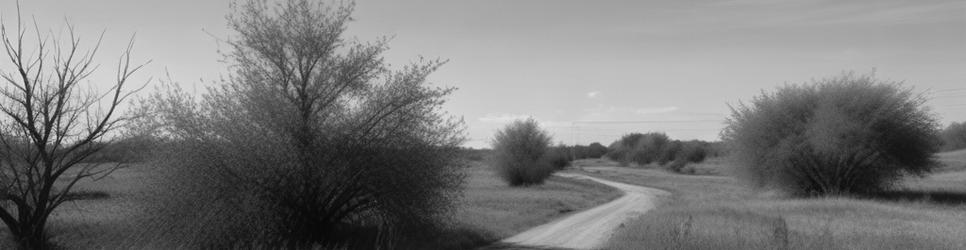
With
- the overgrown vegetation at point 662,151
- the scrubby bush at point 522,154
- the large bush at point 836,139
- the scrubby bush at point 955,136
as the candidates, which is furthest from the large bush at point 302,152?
the scrubby bush at point 955,136

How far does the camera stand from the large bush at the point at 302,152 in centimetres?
1648

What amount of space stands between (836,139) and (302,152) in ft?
110

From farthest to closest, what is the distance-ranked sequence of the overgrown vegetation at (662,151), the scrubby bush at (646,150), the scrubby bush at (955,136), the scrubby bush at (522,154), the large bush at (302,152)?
1. the scrubby bush at (646,150)
2. the overgrown vegetation at (662,151)
3. the scrubby bush at (955,136)
4. the scrubby bush at (522,154)
5. the large bush at (302,152)

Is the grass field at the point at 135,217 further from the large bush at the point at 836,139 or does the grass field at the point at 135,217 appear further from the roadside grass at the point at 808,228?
the large bush at the point at 836,139

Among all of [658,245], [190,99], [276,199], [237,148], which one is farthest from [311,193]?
[658,245]

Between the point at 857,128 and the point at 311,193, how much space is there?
1330 inches

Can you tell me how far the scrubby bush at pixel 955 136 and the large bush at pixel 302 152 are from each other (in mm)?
130212

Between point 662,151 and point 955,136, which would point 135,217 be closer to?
point 662,151

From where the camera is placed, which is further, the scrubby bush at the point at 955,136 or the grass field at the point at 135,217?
the scrubby bush at the point at 955,136

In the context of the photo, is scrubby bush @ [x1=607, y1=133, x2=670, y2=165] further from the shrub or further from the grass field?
the grass field

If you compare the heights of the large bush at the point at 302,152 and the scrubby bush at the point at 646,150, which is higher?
the scrubby bush at the point at 646,150

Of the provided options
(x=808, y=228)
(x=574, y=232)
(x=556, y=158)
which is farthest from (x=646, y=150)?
(x=808, y=228)

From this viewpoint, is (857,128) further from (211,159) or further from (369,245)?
(211,159)

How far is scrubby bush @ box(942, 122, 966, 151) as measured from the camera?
123188mm
